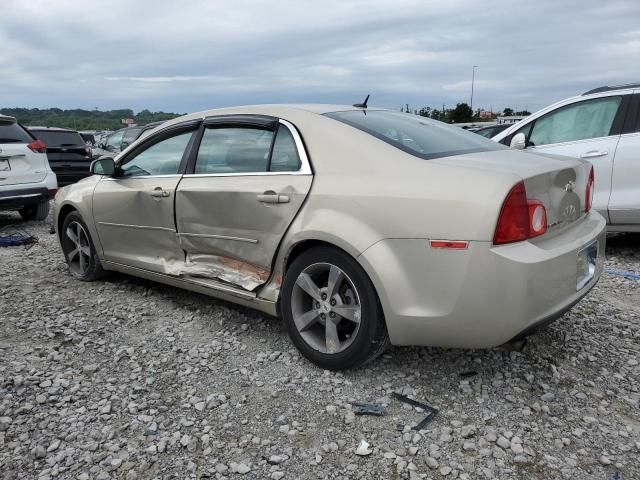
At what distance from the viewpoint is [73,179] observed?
11.6 m

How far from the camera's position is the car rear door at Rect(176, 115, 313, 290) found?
3184 mm

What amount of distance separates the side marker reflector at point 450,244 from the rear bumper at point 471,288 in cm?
2

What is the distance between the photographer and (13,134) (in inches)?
308

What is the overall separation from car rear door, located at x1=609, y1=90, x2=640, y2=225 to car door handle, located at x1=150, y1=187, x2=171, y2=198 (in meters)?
4.32

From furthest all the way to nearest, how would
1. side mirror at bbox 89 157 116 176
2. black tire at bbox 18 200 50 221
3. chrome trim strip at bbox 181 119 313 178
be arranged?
black tire at bbox 18 200 50 221 < side mirror at bbox 89 157 116 176 < chrome trim strip at bbox 181 119 313 178

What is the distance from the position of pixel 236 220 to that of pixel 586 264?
6.72 feet

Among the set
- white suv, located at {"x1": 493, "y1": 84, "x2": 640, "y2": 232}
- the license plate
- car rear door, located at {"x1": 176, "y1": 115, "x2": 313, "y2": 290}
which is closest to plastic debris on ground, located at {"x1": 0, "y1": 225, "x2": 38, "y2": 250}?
car rear door, located at {"x1": 176, "y1": 115, "x2": 313, "y2": 290}

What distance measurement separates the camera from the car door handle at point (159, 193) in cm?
387

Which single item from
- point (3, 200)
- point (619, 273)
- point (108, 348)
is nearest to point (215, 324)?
point (108, 348)

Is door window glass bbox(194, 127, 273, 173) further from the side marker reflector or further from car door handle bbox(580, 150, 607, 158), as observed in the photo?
car door handle bbox(580, 150, 607, 158)

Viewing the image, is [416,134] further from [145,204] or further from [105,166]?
[105,166]

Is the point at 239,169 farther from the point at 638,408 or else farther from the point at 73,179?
the point at 73,179

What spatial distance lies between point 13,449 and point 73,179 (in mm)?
10188

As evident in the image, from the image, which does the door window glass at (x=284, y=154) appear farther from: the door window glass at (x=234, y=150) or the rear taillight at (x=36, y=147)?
the rear taillight at (x=36, y=147)
